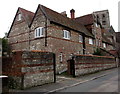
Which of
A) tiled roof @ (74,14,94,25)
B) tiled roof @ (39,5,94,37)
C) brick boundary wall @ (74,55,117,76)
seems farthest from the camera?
tiled roof @ (74,14,94,25)

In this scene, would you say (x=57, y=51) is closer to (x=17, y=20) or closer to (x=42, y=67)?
(x=42, y=67)

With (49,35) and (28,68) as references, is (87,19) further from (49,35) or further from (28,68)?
(28,68)

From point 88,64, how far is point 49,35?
22.2 ft

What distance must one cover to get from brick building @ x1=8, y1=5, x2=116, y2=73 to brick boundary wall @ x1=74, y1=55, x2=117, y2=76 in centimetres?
363

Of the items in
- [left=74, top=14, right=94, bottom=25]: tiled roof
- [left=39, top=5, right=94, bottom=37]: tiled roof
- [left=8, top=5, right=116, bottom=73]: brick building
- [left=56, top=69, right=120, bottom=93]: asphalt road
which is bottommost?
[left=56, top=69, right=120, bottom=93]: asphalt road

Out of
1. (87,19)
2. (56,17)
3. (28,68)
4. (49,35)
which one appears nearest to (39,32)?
(49,35)

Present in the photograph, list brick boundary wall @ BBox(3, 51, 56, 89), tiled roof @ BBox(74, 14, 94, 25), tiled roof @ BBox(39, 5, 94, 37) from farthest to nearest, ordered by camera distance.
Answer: tiled roof @ BBox(74, 14, 94, 25) → tiled roof @ BBox(39, 5, 94, 37) → brick boundary wall @ BBox(3, 51, 56, 89)

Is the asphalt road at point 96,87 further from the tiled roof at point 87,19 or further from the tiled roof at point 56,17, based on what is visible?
the tiled roof at point 87,19

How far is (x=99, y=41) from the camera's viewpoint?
32031mm

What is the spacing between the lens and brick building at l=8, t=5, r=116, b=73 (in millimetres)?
18688

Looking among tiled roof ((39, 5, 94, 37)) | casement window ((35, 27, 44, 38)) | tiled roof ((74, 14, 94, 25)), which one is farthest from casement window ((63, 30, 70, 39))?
tiled roof ((74, 14, 94, 25))

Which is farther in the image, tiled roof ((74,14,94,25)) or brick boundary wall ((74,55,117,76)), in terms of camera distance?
tiled roof ((74,14,94,25))

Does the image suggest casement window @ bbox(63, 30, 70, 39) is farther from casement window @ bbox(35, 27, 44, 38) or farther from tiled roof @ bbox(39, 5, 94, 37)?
casement window @ bbox(35, 27, 44, 38)

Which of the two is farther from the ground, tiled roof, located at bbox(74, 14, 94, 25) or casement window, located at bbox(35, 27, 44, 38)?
tiled roof, located at bbox(74, 14, 94, 25)
